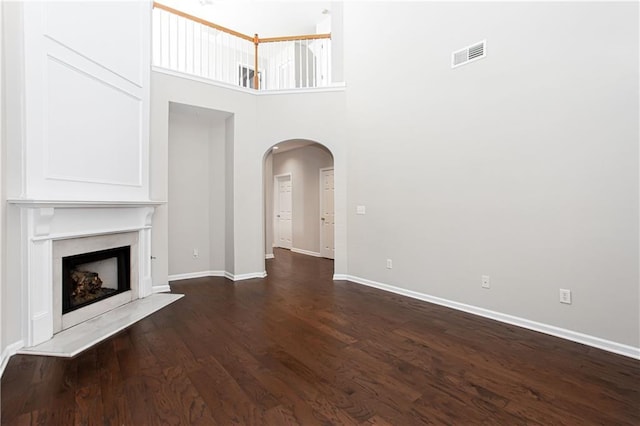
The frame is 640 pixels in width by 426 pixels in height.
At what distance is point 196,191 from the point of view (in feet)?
16.7

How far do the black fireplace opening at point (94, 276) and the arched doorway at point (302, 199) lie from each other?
318 cm

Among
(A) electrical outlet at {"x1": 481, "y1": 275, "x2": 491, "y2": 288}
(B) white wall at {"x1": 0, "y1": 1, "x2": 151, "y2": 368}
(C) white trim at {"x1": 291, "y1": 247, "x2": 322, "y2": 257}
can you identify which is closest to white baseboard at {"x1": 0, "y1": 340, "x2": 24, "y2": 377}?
(B) white wall at {"x1": 0, "y1": 1, "x2": 151, "y2": 368}

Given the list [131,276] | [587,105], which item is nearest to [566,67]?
[587,105]

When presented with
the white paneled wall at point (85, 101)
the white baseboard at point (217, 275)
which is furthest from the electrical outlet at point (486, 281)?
the white paneled wall at point (85, 101)

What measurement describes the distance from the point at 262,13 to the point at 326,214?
14.7 feet

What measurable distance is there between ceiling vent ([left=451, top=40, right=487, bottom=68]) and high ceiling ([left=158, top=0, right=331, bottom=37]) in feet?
12.7

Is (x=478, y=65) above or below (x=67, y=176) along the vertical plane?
above

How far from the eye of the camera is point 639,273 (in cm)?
235

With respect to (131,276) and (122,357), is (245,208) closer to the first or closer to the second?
(131,276)

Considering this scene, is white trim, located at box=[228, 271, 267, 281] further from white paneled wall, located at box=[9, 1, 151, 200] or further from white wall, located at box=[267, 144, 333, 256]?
white wall, located at box=[267, 144, 333, 256]

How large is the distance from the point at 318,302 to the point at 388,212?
1552mm

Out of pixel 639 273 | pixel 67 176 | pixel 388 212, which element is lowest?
pixel 639 273

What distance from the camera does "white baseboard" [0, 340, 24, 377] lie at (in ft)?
7.13

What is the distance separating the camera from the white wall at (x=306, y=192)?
24.2 ft
